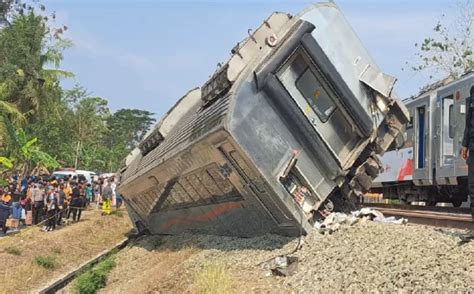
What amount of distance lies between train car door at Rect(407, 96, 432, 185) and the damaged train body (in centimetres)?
678

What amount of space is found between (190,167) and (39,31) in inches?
888

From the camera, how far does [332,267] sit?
598 centimetres

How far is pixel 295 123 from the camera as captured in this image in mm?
7578

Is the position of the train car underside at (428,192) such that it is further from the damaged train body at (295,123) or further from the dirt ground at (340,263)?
the dirt ground at (340,263)

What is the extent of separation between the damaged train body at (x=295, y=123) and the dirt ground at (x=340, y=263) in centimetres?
62

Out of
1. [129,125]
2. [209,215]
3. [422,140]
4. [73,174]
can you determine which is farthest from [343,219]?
[129,125]

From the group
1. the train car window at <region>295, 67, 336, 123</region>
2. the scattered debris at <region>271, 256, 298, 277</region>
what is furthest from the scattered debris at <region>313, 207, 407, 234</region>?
the train car window at <region>295, 67, 336, 123</region>

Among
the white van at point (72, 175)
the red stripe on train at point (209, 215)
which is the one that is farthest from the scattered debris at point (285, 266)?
the white van at point (72, 175)

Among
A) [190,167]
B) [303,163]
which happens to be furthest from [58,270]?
[303,163]

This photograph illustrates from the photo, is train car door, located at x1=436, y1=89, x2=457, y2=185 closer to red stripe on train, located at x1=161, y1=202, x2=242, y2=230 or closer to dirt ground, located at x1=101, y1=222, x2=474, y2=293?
red stripe on train, located at x1=161, y1=202, x2=242, y2=230

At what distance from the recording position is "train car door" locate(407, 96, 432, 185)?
564 inches

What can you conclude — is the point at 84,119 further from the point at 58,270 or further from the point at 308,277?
the point at 308,277

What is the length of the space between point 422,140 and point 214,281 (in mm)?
10062

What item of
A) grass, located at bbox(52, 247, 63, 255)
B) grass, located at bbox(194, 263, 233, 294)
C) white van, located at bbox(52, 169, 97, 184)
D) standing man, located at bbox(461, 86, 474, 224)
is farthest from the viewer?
white van, located at bbox(52, 169, 97, 184)
